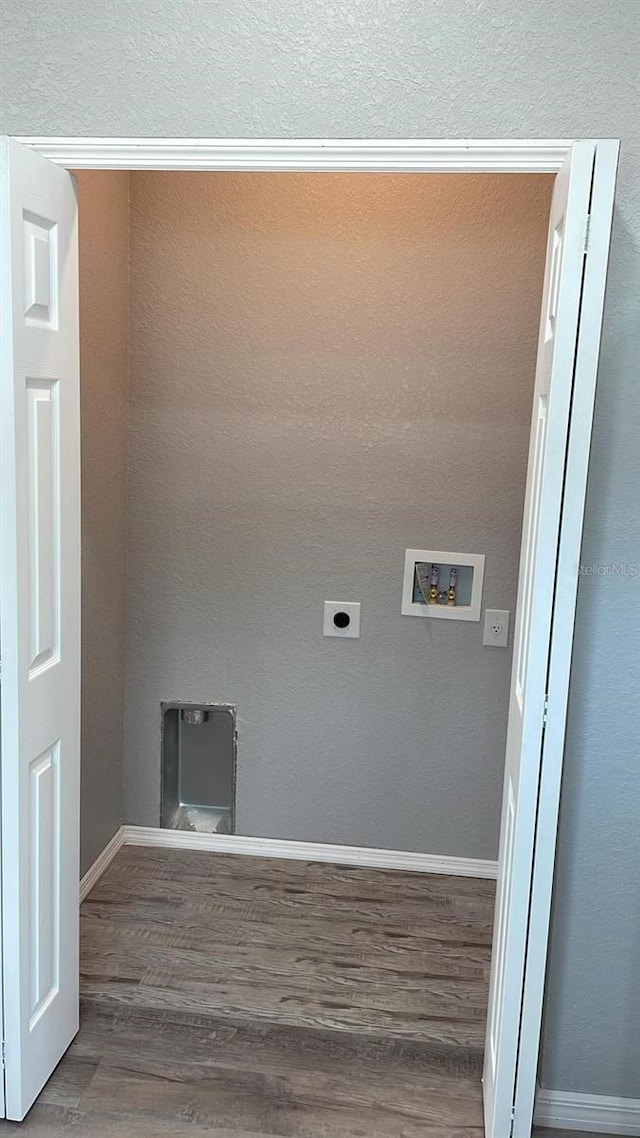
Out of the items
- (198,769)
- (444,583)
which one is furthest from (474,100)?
(198,769)

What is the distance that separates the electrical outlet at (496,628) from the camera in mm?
3219

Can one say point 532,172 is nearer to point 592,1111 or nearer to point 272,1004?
point 592,1111

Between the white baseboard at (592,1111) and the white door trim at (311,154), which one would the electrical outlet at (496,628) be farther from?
the white door trim at (311,154)

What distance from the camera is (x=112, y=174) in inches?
119

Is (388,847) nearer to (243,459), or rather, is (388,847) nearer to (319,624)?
(319,624)

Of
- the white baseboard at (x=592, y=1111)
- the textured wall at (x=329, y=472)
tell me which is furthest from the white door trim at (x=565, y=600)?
the textured wall at (x=329, y=472)

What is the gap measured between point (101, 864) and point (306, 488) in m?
1.48

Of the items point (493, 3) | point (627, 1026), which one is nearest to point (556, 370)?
point (493, 3)

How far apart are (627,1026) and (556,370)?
151cm

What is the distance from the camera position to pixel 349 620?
330 centimetres

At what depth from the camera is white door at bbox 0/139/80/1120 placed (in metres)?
1.90

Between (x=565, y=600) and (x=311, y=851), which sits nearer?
(x=565, y=600)

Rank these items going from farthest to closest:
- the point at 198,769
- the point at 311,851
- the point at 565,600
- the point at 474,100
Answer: the point at 198,769, the point at 311,851, the point at 474,100, the point at 565,600

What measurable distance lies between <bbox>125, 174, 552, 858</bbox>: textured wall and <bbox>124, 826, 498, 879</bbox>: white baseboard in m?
0.05
